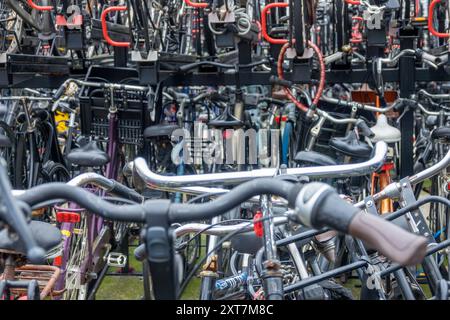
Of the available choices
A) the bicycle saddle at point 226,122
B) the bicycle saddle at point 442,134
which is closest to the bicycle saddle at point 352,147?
the bicycle saddle at point 442,134

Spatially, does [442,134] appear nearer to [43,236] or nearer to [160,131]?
[160,131]

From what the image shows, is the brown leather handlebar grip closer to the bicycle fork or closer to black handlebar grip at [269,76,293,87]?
the bicycle fork

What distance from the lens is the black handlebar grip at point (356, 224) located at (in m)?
1.41

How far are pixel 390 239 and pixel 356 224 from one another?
8 cm

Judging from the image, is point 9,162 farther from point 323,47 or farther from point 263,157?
point 323,47

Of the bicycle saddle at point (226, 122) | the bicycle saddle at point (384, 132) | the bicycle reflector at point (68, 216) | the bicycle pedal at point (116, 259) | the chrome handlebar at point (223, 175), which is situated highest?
the chrome handlebar at point (223, 175)

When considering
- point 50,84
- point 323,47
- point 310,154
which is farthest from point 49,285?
point 323,47

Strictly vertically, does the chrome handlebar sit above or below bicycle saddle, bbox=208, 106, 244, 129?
above

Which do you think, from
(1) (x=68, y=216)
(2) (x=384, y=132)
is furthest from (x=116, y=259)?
(2) (x=384, y=132)

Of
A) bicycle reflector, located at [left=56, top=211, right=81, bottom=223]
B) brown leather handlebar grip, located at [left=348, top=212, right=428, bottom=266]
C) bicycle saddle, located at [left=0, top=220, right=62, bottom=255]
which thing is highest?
brown leather handlebar grip, located at [left=348, top=212, right=428, bottom=266]

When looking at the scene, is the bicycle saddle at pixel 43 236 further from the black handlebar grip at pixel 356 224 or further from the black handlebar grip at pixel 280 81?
the black handlebar grip at pixel 280 81

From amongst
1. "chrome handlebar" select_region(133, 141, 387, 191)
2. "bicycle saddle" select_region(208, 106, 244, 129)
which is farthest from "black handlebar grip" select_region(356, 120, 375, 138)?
"chrome handlebar" select_region(133, 141, 387, 191)

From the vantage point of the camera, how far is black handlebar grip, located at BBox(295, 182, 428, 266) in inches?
55.4

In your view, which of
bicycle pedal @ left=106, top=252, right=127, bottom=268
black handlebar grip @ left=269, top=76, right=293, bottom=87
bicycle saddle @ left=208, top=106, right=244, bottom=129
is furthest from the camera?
black handlebar grip @ left=269, top=76, right=293, bottom=87
